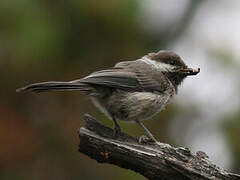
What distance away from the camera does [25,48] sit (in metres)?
6.68

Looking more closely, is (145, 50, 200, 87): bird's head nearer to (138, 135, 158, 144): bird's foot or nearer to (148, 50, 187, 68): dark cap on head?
(148, 50, 187, 68): dark cap on head

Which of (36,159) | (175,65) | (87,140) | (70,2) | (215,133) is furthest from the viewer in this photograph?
(215,133)

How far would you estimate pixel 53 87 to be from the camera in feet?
17.4

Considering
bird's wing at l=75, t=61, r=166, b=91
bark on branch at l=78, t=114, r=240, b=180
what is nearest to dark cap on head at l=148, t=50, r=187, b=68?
bird's wing at l=75, t=61, r=166, b=91

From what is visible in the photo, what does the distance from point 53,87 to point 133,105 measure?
37.6 inches

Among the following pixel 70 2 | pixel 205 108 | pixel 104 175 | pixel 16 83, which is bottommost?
pixel 104 175

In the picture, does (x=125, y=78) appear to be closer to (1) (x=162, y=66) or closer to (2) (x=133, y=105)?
(2) (x=133, y=105)

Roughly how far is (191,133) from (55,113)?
222 cm

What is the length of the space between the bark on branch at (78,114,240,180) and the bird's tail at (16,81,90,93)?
538 mm

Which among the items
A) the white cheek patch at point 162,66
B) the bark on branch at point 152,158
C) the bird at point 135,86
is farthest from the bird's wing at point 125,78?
the bark on branch at point 152,158

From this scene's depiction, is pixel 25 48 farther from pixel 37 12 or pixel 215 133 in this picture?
pixel 215 133

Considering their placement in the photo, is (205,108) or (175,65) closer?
(175,65)

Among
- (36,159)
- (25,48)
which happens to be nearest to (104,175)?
(36,159)

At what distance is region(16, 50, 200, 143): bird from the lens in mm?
5633
